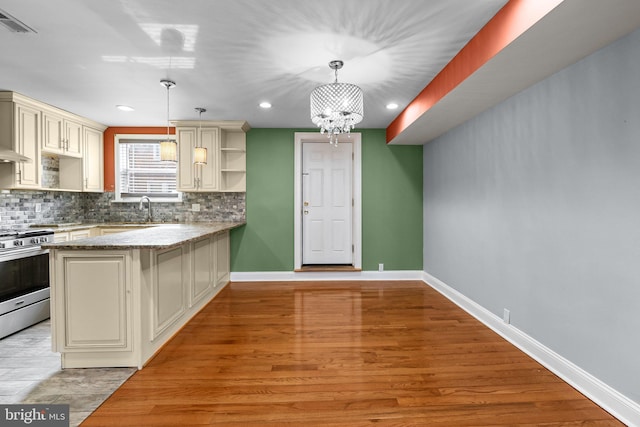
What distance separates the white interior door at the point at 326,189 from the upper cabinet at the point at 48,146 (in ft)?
10.1

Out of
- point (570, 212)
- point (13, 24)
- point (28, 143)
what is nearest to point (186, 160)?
point (28, 143)

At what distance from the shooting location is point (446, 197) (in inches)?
159

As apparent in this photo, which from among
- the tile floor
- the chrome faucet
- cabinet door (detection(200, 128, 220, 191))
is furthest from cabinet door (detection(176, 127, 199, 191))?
the tile floor

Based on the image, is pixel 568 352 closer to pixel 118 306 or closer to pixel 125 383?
pixel 125 383

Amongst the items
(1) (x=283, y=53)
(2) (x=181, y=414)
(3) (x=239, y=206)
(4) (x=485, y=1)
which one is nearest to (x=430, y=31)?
(4) (x=485, y=1)

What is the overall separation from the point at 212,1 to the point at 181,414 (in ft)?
7.93

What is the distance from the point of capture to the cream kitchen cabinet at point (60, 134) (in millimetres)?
3734

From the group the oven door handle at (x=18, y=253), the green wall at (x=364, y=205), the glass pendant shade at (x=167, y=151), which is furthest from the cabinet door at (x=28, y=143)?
the green wall at (x=364, y=205)

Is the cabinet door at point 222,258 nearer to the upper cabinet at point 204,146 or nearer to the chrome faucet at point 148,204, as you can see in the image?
the upper cabinet at point 204,146

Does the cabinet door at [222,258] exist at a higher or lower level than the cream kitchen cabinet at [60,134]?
lower

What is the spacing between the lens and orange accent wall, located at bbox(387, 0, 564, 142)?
5.32ft

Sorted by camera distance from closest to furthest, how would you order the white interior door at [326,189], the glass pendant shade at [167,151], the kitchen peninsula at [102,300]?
the kitchen peninsula at [102,300] → the glass pendant shade at [167,151] → the white interior door at [326,189]

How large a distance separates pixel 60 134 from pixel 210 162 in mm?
1825

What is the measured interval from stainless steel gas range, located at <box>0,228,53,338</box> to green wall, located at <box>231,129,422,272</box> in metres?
2.19
